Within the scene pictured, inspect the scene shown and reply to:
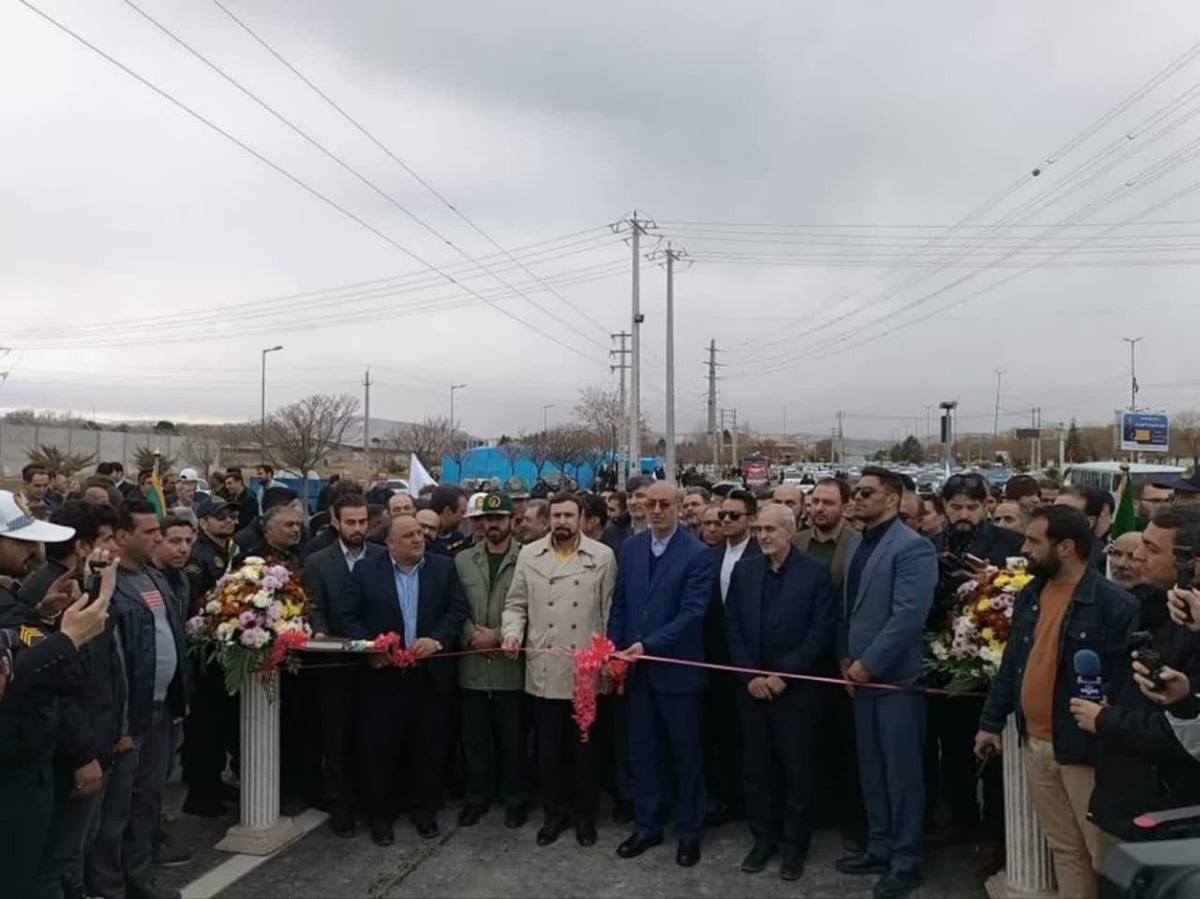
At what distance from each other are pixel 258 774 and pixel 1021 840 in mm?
4270

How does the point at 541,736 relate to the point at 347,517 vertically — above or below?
below

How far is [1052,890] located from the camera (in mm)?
4715

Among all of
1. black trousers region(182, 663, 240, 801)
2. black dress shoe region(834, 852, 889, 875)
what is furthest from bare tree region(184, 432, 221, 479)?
black dress shoe region(834, 852, 889, 875)

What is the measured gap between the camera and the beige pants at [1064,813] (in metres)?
4.23

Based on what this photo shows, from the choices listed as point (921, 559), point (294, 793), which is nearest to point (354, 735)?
point (294, 793)

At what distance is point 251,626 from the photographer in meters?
5.65

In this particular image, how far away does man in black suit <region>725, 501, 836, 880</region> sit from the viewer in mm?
5473

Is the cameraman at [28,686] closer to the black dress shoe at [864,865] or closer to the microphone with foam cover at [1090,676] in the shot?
the microphone with foam cover at [1090,676]

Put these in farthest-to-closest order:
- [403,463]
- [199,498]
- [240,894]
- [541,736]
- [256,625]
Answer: [403,463] < [199,498] < [541,736] < [256,625] < [240,894]

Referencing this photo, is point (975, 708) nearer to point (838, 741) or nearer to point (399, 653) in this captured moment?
point (838, 741)

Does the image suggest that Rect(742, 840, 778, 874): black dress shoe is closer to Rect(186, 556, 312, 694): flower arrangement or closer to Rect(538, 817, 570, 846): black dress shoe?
Rect(538, 817, 570, 846): black dress shoe

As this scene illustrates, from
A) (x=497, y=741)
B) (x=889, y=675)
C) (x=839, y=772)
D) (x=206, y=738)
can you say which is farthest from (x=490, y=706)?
(x=889, y=675)

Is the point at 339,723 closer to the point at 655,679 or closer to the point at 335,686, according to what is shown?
the point at 335,686

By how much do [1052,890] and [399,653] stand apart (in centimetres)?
379
